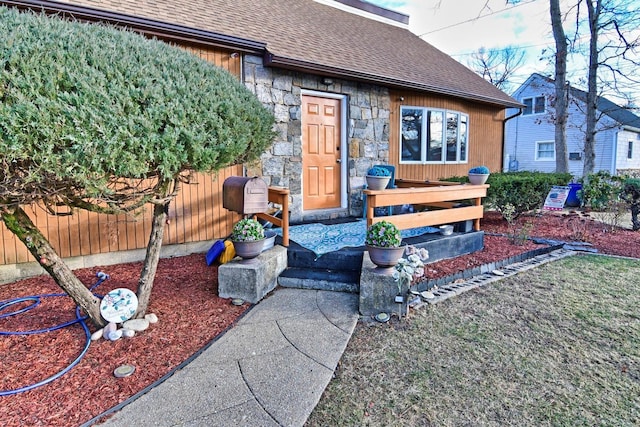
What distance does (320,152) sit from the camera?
240 inches

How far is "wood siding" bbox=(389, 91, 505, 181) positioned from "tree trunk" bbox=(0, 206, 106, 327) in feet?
18.7

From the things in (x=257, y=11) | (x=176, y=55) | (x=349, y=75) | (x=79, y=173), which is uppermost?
(x=257, y=11)

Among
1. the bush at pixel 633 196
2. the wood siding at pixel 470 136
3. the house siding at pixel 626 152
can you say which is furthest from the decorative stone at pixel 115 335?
the house siding at pixel 626 152

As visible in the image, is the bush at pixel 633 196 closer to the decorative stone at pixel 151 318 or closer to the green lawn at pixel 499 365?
the green lawn at pixel 499 365

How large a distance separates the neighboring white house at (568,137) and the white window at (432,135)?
10.5 m

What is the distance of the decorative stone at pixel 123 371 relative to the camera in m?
2.22

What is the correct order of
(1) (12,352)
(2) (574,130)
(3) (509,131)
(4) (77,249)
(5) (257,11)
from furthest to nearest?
(3) (509,131) → (2) (574,130) → (5) (257,11) → (4) (77,249) → (1) (12,352)

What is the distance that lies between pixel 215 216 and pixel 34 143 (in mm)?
3217

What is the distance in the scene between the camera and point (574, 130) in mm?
18234

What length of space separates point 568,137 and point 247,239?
19979 millimetres

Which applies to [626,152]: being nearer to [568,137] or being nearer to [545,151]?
[568,137]

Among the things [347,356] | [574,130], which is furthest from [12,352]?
[574,130]

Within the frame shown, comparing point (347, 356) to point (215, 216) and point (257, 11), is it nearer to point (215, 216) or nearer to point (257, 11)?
point (215, 216)

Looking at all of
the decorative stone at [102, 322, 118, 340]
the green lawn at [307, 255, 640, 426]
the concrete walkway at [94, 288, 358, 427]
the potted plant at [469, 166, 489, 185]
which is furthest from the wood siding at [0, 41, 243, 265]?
the potted plant at [469, 166, 489, 185]
